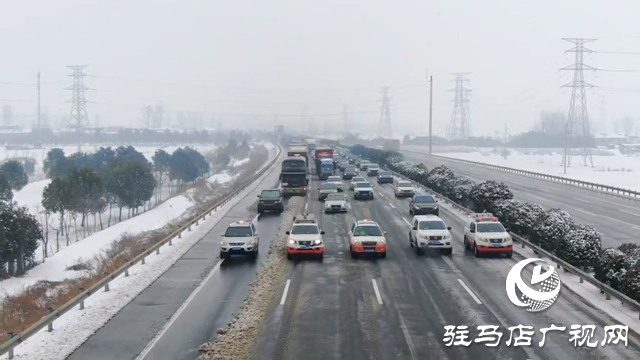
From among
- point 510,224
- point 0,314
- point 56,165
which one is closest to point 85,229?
point 56,165

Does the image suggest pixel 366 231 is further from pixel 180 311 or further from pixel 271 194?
pixel 271 194

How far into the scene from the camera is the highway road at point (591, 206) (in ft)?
124

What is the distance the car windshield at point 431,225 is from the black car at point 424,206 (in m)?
12.8

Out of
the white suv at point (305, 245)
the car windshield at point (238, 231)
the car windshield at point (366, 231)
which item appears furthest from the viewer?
the car windshield at point (238, 231)

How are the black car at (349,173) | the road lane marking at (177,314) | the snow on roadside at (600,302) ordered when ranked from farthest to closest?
the black car at (349,173), the snow on roadside at (600,302), the road lane marking at (177,314)

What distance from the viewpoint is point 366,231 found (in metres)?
29.2

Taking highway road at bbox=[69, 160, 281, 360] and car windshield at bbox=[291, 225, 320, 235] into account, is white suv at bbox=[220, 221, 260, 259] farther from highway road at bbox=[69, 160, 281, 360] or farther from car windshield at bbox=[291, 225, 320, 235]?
car windshield at bbox=[291, 225, 320, 235]

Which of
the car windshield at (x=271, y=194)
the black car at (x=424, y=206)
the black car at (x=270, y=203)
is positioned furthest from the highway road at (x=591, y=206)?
the car windshield at (x=271, y=194)

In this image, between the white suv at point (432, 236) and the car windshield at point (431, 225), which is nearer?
the white suv at point (432, 236)

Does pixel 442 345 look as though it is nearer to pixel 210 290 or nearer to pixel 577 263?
pixel 210 290

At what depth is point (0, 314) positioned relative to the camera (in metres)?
26.9

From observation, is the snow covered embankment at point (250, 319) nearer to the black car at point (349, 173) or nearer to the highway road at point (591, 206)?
the highway road at point (591, 206)

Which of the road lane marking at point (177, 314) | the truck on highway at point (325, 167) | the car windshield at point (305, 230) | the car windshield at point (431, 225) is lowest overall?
the road lane marking at point (177, 314)

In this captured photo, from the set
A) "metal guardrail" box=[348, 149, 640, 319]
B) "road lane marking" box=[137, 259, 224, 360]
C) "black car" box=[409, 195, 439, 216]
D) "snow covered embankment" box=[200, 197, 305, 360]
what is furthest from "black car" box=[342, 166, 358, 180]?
"road lane marking" box=[137, 259, 224, 360]
